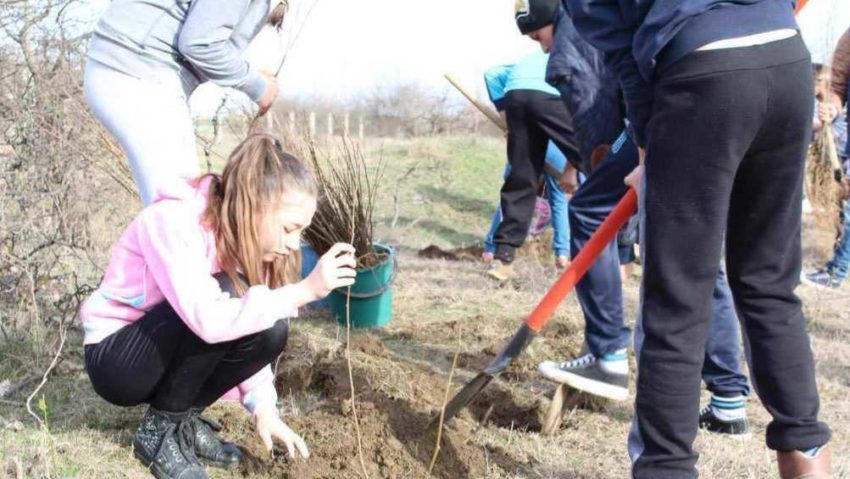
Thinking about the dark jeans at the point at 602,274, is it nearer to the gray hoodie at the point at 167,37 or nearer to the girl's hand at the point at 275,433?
the girl's hand at the point at 275,433

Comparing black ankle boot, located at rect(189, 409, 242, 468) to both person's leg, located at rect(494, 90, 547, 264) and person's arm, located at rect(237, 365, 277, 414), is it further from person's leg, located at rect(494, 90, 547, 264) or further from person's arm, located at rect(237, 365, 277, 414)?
person's leg, located at rect(494, 90, 547, 264)

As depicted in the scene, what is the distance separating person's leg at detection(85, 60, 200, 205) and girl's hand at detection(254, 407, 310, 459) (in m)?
0.85

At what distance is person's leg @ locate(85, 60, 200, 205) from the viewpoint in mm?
2703

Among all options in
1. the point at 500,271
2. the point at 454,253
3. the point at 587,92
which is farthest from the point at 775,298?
the point at 454,253

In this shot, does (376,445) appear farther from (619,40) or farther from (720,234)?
(619,40)

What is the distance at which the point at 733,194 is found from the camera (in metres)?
2.04

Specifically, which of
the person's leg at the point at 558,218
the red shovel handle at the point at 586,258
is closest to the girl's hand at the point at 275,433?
the red shovel handle at the point at 586,258

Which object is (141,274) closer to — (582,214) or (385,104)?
(582,214)

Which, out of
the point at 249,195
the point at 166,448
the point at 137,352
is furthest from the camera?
the point at 166,448

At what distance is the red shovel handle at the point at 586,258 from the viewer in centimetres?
232

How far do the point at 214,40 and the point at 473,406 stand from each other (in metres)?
1.55

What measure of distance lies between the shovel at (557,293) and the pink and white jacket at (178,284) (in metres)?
0.67

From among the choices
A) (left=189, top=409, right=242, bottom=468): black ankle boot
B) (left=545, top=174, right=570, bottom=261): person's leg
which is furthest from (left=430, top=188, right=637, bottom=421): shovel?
(left=545, top=174, right=570, bottom=261): person's leg

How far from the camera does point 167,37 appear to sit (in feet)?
8.99
